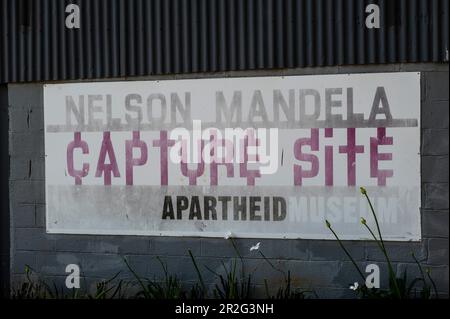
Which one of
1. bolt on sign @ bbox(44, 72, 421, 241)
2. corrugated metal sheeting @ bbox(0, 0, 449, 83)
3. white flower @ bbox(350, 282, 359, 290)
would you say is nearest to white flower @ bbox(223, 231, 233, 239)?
bolt on sign @ bbox(44, 72, 421, 241)

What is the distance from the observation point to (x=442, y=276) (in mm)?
5559

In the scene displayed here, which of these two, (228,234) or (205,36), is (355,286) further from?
(205,36)

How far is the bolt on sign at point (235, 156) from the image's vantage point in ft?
18.5

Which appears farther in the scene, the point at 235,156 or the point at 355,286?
the point at 235,156

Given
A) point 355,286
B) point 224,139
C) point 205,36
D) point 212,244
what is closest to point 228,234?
point 212,244

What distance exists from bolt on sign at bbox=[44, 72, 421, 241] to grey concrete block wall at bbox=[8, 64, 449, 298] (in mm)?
86

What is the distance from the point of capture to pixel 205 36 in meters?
5.97

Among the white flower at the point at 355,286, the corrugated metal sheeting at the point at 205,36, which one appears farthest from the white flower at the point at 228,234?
the corrugated metal sheeting at the point at 205,36

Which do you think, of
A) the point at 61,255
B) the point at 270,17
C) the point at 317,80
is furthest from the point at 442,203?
the point at 61,255

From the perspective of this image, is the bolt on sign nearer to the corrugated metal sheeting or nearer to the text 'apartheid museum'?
the text 'apartheid museum'

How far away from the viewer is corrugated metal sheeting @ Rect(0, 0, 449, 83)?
5637mm

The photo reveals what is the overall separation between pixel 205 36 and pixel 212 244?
1.82 m

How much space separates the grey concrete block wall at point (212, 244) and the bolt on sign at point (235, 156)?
86 mm

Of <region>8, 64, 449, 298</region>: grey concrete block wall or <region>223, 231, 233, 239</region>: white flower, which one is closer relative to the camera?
<region>8, 64, 449, 298</region>: grey concrete block wall
